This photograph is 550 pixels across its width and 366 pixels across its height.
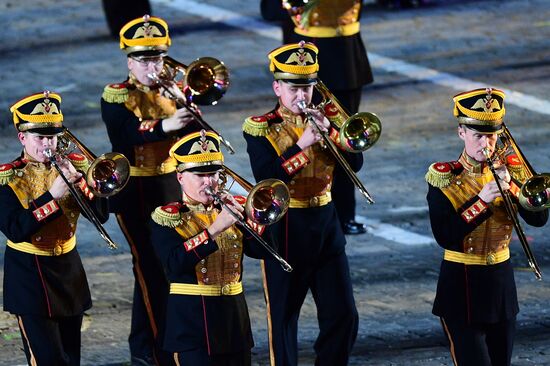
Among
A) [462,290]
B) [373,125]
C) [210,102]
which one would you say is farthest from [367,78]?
[462,290]

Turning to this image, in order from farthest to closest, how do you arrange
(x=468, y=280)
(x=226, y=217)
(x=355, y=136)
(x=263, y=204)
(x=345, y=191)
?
(x=345, y=191) < (x=355, y=136) < (x=468, y=280) < (x=263, y=204) < (x=226, y=217)

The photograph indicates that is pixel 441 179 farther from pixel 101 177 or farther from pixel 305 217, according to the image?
pixel 101 177

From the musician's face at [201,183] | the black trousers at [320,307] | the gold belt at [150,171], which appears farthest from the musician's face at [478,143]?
the gold belt at [150,171]

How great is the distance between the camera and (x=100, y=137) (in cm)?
2134

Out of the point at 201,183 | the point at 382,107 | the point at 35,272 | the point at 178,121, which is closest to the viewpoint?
the point at 201,183

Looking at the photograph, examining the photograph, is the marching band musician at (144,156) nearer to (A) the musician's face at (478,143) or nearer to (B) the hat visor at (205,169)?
(B) the hat visor at (205,169)

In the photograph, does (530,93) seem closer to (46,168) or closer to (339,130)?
(339,130)

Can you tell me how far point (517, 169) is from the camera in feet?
42.1

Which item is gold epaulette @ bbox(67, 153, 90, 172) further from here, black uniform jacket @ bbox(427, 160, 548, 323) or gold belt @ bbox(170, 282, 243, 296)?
black uniform jacket @ bbox(427, 160, 548, 323)

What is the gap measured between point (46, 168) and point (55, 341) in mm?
1175

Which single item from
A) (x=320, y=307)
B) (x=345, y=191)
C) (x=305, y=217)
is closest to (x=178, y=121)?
(x=305, y=217)

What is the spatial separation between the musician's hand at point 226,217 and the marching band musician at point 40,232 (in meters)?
1.23

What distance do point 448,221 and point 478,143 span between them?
1.82 feet

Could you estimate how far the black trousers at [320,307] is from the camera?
13648 millimetres
